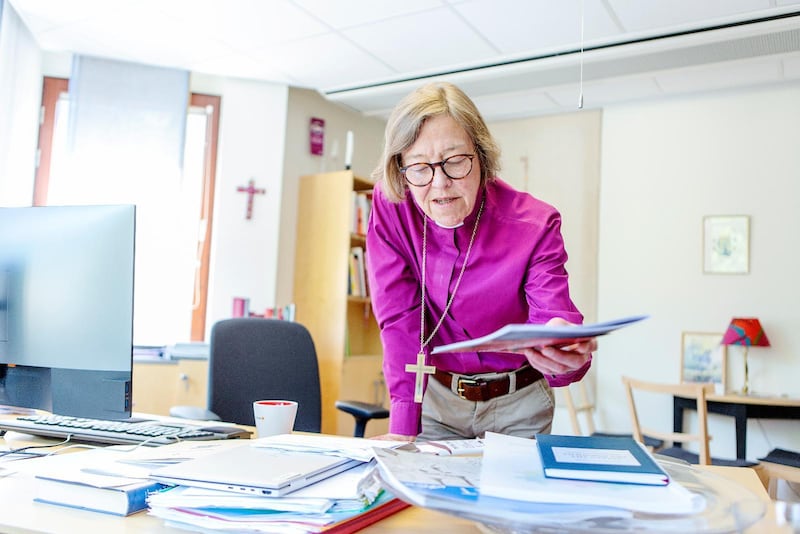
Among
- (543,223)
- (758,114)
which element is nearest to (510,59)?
(758,114)

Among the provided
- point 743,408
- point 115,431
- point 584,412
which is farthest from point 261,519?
point 584,412

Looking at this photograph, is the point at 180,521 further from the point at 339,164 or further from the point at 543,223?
the point at 339,164

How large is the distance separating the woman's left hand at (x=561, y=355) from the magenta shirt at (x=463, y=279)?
0.28m

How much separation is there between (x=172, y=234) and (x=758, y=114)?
157 inches

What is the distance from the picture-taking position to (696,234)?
4.62 meters

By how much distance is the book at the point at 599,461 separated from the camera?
2.45ft

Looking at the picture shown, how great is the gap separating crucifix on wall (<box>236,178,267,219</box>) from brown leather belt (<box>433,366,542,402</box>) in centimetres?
310

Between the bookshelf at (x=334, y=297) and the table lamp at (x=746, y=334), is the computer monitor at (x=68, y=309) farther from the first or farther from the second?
the table lamp at (x=746, y=334)

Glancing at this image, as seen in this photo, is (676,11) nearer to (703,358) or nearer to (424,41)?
(424,41)

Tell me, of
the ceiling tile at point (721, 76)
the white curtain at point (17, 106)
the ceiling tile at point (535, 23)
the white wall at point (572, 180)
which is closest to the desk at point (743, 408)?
the white wall at point (572, 180)

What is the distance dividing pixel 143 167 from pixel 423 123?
3.26 meters

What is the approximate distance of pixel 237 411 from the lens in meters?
2.15

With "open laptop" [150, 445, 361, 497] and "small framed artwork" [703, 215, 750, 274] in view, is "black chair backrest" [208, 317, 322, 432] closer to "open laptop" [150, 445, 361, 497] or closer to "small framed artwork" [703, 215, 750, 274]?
"open laptop" [150, 445, 361, 497]

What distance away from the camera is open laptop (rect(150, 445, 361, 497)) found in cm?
80
